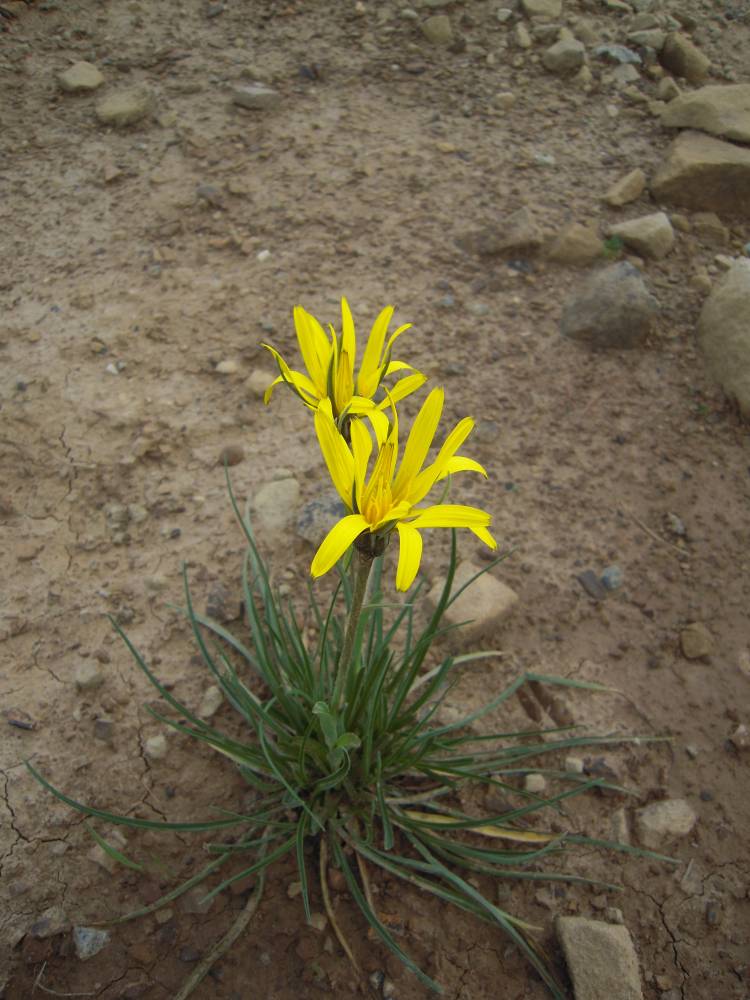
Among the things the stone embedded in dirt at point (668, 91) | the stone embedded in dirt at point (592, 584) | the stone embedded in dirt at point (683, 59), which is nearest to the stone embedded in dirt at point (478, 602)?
the stone embedded in dirt at point (592, 584)

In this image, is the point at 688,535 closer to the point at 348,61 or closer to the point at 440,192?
the point at 440,192

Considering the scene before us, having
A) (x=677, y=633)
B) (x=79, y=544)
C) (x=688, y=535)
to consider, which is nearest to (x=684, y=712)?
(x=677, y=633)

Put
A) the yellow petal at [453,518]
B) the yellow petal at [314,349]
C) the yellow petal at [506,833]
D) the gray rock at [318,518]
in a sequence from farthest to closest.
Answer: the gray rock at [318,518]
the yellow petal at [506,833]
the yellow petal at [314,349]
the yellow petal at [453,518]

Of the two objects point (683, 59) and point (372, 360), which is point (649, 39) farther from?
point (372, 360)

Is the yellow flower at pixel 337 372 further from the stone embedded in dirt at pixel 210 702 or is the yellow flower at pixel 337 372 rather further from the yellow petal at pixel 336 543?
the stone embedded in dirt at pixel 210 702

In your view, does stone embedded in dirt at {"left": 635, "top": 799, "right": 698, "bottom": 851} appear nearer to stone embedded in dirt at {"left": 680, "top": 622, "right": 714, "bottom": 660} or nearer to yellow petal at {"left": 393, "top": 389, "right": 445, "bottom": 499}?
stone embedded in dirt at {"left": 680, "top": 622, "right": 714, "bottom": 660}

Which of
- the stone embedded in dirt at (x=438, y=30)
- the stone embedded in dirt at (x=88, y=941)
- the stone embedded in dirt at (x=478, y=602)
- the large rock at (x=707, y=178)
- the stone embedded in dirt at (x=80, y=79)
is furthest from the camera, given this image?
the stone embedded in dirt at (x=438, y=30)

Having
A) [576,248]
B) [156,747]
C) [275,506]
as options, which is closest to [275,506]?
[275,506]
